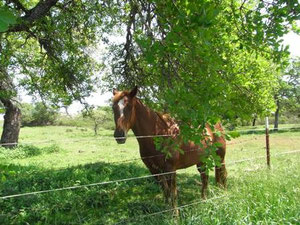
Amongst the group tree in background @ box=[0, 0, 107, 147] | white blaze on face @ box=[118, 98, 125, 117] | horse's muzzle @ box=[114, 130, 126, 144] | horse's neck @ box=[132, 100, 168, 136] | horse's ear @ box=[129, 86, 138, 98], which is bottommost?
horse's muzzle @ box=[114, 130, 126, 144]

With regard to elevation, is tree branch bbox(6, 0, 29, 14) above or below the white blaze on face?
above

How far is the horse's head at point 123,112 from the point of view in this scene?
14.3 feet

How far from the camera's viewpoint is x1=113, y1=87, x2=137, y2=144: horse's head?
14.3 feet

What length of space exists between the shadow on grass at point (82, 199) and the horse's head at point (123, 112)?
1.29 meters

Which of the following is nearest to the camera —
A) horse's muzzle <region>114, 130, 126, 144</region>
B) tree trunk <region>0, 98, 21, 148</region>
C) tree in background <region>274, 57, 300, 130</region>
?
horse's muzzle <region>114, 130, 126, 144</region>

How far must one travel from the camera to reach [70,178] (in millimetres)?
7223

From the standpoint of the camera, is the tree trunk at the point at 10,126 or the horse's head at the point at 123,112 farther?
the tree trunk at the point at 10,126

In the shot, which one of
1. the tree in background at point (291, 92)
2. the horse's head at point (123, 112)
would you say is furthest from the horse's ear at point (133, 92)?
the tree in background at point (291, 92)

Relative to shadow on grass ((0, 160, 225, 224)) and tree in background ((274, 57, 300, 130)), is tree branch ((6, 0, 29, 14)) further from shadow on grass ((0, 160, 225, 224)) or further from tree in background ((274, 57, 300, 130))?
tree in background ((274, 57, 300, 130))

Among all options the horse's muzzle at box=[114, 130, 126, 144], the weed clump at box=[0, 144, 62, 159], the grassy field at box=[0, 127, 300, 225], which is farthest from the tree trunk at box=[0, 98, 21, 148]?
the horse's muzzle at box=[114, 130, 126, 144]

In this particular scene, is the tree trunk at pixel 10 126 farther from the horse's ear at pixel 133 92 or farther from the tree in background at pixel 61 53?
the horse's ear at pixel 133 92

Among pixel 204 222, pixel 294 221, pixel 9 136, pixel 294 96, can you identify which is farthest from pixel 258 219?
pixel 294 96

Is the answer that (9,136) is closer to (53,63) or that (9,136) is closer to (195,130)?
(53,63)

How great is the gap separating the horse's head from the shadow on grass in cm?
129
